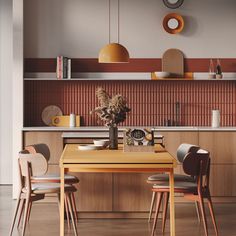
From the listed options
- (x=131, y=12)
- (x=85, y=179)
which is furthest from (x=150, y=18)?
(x=85, y=179)

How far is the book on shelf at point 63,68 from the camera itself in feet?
28.6

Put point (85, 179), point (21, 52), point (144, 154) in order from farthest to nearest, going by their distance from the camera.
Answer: point (21, 52) → point (85, 179) → point (144, 154)

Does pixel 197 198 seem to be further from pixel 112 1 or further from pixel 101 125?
pixel 112 1

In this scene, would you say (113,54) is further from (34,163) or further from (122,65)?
(122,65)

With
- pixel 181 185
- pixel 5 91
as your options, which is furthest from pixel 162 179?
pixel 5 91

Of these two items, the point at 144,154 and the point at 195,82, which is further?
the point at 195,82

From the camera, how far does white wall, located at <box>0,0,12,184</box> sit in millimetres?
9766

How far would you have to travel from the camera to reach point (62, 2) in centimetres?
888

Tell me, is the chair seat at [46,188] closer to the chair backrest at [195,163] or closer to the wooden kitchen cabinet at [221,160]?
the chair backrest at [195,163]

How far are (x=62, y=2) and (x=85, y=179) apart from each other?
9.30 ft

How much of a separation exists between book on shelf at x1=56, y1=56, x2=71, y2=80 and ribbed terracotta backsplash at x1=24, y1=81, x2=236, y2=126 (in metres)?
0.29

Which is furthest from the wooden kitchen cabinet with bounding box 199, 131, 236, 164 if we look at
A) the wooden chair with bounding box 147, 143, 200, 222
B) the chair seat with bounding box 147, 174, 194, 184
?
the chair seat with bounding box 147, 174, 194, 184

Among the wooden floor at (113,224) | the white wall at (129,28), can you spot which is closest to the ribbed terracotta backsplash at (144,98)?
the white wall at (129,28)

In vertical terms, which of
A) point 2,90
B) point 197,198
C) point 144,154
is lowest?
point 197,198
